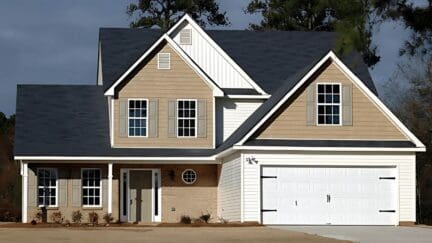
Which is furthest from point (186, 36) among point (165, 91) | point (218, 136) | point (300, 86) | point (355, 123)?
point (355, 123)

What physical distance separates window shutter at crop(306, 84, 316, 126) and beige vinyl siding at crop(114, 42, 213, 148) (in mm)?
5140

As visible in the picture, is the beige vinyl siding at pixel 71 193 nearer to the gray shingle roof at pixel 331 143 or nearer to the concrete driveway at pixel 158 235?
the concrete driveway at pixel 158 235

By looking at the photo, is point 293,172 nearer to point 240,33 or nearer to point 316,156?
point 316,156

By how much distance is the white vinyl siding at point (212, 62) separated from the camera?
39.7 metres

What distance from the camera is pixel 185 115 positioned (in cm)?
3797

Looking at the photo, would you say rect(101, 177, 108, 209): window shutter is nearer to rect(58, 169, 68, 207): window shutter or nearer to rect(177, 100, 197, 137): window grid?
rect(58, 169, 68, 207): window shutter

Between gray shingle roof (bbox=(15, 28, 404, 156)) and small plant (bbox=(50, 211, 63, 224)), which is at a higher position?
gray shingle roof (bbox=(15, 28, 404, 156))

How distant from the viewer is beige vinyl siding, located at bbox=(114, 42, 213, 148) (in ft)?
124

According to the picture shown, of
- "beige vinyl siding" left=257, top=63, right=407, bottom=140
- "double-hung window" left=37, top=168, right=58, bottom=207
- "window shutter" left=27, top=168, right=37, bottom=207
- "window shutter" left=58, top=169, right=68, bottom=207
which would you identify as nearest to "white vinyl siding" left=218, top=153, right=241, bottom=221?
"beige vinyl siding" left=257, top=63, right=407, bottom=140

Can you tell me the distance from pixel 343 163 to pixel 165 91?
7986 millimetres

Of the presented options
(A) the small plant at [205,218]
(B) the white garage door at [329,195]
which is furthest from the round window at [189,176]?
(B) the white garage door at [329,195]

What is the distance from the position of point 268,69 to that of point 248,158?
28.1 ft

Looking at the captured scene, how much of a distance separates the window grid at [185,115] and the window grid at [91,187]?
360 cm

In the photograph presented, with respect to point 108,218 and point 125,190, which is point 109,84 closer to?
point 125,190
